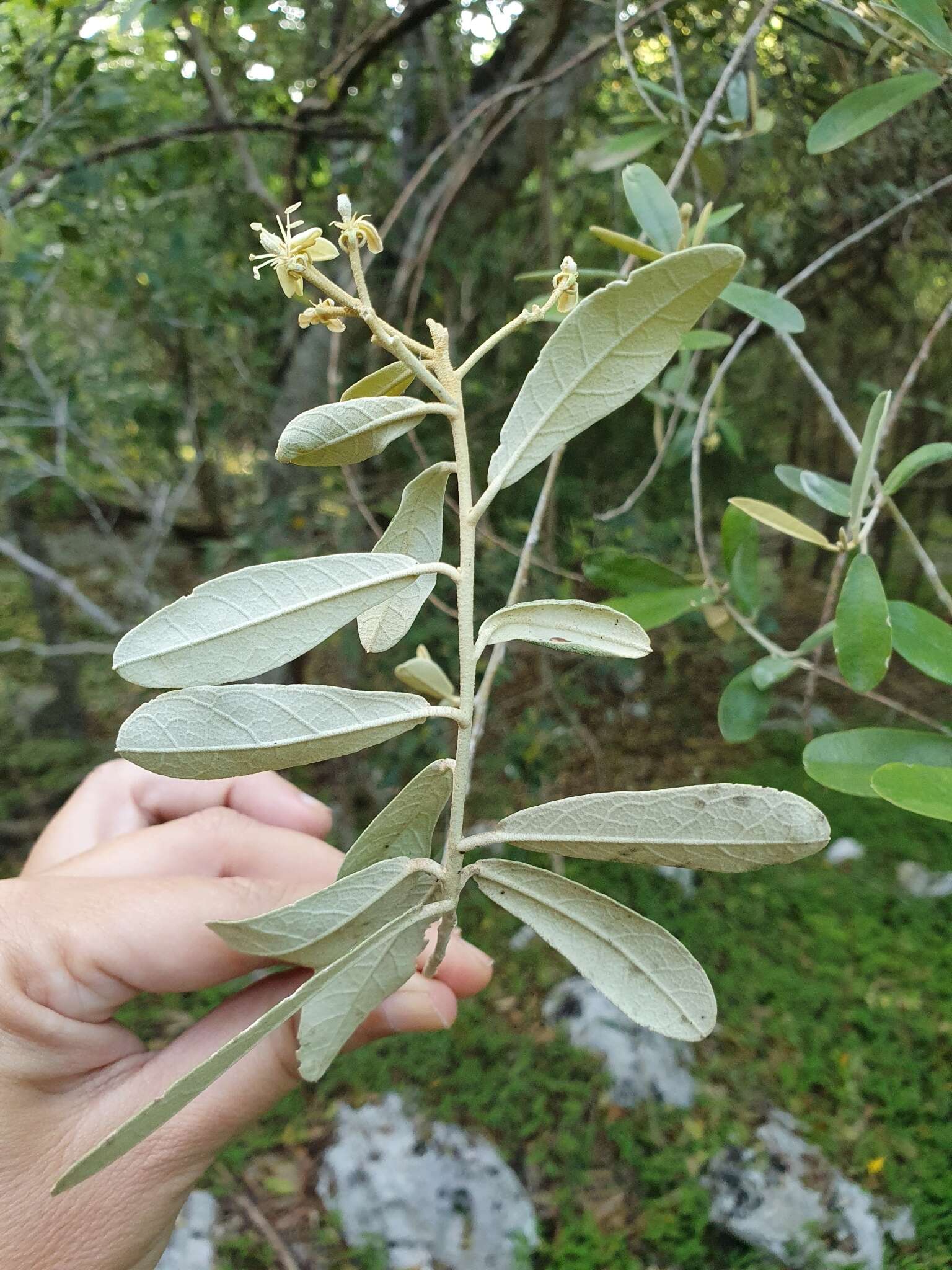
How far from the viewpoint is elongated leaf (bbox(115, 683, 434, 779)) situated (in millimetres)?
347

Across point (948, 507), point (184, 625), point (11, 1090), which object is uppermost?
point (184, 625)

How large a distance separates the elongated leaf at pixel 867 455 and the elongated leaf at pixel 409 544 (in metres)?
0.26

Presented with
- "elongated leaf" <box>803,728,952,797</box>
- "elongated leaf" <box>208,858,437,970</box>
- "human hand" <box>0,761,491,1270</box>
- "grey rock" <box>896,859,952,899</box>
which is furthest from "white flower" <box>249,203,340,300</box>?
"grey rock" <box>896,859,952,899</box>

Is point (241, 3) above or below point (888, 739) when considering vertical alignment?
above

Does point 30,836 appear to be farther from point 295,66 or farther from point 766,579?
point 766,579

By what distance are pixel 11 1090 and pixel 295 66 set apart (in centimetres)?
197

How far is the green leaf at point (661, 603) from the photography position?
669mm

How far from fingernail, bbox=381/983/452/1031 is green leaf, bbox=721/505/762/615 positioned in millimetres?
434

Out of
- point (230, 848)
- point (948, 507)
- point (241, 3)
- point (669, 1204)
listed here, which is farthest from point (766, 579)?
point (230, 848)

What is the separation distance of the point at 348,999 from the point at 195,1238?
1.27 meters

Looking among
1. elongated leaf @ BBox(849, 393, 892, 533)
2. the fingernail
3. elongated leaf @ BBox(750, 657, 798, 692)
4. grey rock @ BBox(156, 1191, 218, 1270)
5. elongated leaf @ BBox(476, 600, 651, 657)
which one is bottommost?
grey rock @ BBox(156, 1191, 218, 1270)

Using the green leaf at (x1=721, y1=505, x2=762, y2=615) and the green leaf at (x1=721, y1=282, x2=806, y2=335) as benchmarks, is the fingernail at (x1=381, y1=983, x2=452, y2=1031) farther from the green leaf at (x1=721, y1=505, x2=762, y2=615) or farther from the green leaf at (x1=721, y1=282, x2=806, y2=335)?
the green leaf at (x1=721, y1=282, x2=806, y2=335)

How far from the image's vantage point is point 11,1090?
1.96ft

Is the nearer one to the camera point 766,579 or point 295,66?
point 295,66
